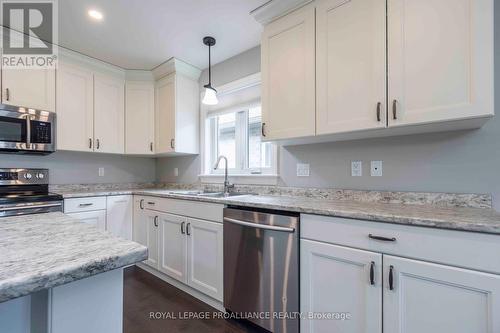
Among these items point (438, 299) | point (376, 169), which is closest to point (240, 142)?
point (376, 169)

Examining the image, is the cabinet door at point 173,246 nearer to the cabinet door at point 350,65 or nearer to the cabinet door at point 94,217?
the cabinet door at point 94,217

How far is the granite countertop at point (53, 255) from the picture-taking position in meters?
0.45

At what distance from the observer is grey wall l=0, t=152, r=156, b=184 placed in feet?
8.36

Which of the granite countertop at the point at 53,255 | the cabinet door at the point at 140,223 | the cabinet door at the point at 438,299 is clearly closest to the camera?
the granite countertop at the point at 53,255

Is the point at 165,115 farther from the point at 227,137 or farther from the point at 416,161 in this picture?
the point at 416,161

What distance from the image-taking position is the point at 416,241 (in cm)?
107

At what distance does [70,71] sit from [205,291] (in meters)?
2.67

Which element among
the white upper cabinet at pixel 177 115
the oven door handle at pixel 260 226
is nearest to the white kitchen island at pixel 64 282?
the oven door handle at pixel 260 226

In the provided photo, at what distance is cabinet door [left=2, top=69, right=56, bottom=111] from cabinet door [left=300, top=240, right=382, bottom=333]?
2811 mm

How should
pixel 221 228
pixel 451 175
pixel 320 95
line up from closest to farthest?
1. pixel 451 175
2. pixel 320 95
3. pixel 221 228

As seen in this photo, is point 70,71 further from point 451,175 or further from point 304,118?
point 451,175

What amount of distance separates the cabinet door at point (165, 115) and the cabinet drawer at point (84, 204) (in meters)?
0.88

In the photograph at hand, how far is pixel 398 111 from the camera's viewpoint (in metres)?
1.35

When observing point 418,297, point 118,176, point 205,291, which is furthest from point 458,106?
point 118,176
